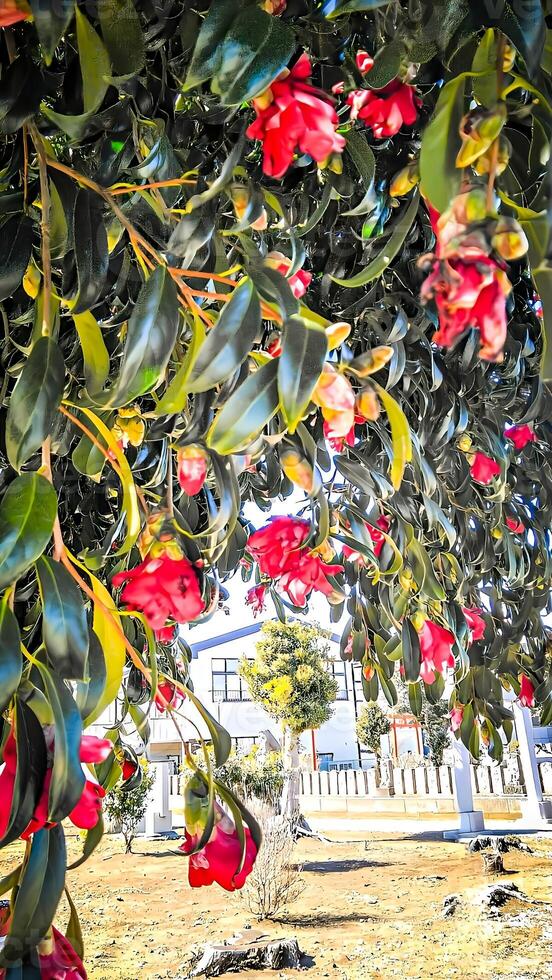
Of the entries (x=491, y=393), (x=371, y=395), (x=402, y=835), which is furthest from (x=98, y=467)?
(x=402, y=835)

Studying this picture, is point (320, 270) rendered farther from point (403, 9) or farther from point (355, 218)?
point (403, 9)

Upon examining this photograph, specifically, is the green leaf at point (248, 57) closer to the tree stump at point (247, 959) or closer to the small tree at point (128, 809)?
the tree stump at point (247, 959)

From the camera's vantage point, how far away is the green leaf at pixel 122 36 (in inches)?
14.4

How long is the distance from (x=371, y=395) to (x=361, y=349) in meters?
0.53

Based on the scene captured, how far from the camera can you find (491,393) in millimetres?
1013

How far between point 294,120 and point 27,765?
32 cm

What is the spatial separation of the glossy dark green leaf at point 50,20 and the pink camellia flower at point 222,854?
0.41 meters


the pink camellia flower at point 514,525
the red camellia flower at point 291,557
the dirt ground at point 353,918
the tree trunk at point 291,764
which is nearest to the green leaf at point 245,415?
the red camellia flower at point 291,557

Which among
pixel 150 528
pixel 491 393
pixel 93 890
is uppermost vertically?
pixel 491 393

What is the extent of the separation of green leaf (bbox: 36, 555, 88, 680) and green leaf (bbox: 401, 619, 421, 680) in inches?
20.4

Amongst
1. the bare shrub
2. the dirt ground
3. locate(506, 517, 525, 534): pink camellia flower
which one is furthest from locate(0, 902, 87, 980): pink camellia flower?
the bare shrub

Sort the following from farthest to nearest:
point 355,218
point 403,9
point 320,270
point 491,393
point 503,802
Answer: point 503,802
point 491,393
point 320,270
point 355,218
point 403,9

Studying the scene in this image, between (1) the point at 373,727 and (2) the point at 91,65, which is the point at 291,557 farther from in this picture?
(1) the point at 373,727

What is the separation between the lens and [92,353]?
0.41 m
